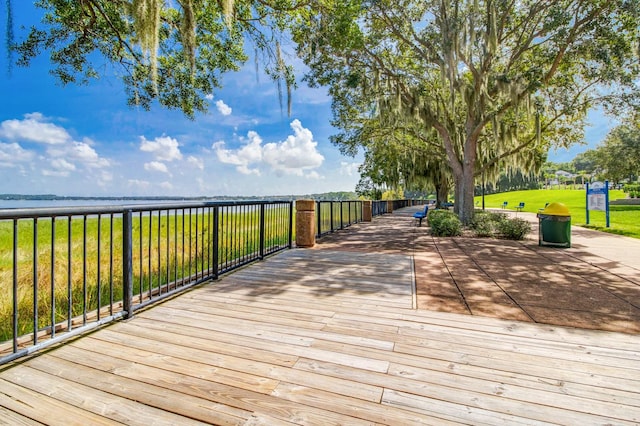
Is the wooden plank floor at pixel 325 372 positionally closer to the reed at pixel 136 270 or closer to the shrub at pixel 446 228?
the reed at pixel 136 270

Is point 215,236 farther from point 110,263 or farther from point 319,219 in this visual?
point 319,219

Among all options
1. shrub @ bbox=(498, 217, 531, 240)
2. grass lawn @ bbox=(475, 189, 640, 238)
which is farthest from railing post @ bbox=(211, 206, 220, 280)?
grass lawn @ bbox=(475, 189, 640, 238)

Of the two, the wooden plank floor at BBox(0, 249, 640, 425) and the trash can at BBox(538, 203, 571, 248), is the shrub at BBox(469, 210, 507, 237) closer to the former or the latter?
the trash can at BBox(538, 203, 571, 248)

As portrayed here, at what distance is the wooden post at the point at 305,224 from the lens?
6398mm

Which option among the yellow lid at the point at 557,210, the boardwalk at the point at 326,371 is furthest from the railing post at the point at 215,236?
the yellow lid at the point at 557,210

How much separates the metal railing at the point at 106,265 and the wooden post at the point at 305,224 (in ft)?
0.76

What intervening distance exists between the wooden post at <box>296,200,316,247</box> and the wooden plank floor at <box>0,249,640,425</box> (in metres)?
3.51

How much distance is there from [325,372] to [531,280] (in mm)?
3532

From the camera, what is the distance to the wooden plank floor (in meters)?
1.49

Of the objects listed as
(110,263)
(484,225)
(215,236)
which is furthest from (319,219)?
(110,263)

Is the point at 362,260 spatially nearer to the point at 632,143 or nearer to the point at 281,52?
the point at 281,52

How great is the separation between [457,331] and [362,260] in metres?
2.87

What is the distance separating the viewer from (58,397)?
5.25ft

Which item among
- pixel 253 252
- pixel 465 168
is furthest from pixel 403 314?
pixel 465 168
